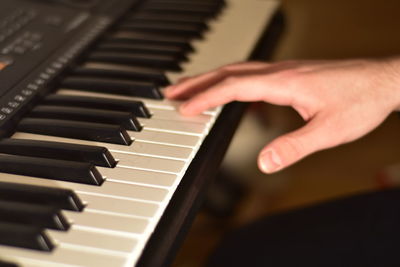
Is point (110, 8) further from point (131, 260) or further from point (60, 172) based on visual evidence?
point (131, 260)

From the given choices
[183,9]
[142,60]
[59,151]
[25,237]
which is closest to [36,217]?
[25,237]

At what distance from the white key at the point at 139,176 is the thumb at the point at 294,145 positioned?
0.44 feet

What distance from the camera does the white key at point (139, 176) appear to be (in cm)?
74

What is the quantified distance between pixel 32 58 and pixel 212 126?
0.34 meters

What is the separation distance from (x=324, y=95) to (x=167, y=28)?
439mm

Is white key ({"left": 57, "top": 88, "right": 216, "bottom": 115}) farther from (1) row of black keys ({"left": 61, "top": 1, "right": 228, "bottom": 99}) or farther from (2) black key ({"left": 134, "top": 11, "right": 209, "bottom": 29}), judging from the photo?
(2) black key ({"left": 134, "top": 11, "right": 209, "bottom": 29})

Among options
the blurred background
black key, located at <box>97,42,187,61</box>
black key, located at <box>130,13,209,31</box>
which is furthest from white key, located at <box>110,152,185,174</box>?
the blurred background

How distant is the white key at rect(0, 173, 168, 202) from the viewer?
0.71 metres

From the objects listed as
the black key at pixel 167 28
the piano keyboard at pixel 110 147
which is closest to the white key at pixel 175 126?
the piano keyboard at pixel 110 147

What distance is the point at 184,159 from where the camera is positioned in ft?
2.57

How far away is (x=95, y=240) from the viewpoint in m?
0.64

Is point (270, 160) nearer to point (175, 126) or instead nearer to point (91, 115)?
point (175, 126)

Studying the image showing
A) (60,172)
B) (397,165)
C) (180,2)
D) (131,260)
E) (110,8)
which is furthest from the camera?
(397,165)

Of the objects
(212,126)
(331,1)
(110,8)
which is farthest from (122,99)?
(331,1)
